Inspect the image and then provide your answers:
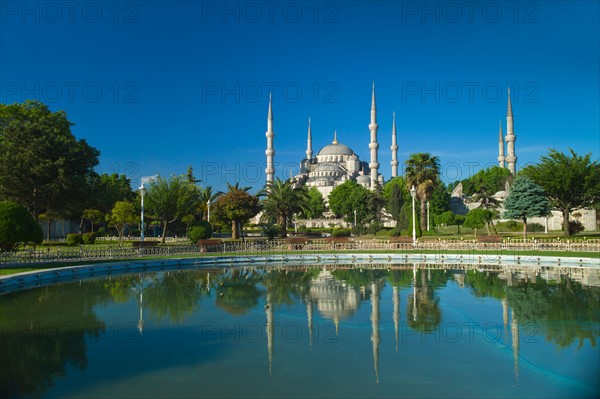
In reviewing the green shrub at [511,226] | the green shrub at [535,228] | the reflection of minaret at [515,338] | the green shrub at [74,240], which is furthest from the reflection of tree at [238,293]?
the green shrub at [535,228]

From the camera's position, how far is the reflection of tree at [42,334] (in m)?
6.92

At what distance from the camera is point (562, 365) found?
7.27 meters

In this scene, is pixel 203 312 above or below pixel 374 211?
below

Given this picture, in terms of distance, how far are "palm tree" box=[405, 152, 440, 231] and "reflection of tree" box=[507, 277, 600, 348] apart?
2052cm

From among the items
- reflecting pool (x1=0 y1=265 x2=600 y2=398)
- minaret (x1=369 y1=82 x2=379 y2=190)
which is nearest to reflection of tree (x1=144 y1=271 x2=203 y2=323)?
reflecting pool (x1=0 y1=265 x2=600 y2=398)

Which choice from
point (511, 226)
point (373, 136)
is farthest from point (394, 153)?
point (511, 226)

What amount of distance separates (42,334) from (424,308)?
27.7ft

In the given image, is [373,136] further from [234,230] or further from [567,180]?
[567,180]

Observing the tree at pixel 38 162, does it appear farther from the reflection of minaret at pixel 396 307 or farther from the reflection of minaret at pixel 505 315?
the reflection of minaret at pixel 505 315

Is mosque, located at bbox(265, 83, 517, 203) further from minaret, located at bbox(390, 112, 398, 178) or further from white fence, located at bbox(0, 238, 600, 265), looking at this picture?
white fence, located at bbox(0, 238, 600, 265)

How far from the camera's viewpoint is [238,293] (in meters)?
14.4

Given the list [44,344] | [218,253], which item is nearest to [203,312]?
[44,344]

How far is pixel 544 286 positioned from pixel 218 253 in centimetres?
1721

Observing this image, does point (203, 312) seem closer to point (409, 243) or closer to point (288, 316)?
point (288, 316)
